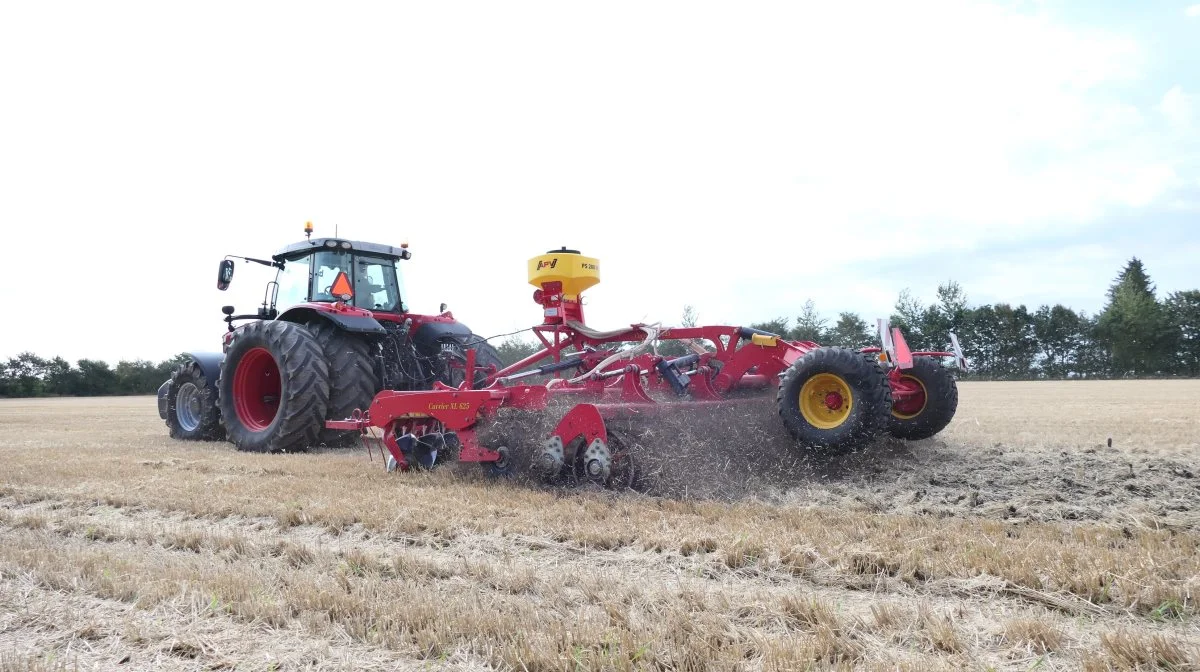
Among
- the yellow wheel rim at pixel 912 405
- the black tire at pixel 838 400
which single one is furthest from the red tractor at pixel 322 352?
the yellow wheel rim at pixel 912 405

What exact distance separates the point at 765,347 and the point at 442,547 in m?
2.97

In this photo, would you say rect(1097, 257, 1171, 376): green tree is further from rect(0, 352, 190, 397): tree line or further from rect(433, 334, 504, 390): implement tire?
rect(0, 352, 190, 397): tree line

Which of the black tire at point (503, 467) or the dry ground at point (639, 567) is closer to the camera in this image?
the dry ground at point (639, 567)

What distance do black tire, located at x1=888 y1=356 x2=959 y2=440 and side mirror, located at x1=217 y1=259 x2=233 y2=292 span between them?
23.1ft

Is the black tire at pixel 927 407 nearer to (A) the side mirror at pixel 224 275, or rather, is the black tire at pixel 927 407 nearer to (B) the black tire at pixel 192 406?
(A) the side mirror at pixel 224 275

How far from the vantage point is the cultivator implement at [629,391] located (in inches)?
198

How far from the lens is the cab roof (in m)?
8.54

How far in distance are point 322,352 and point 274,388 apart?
1.65m

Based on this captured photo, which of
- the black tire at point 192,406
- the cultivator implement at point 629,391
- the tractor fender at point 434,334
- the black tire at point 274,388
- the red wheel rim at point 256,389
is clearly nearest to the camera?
the cultivator implement at point 629,391

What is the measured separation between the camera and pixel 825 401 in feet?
16.9

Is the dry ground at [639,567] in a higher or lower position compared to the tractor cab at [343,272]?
lower

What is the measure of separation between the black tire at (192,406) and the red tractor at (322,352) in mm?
18

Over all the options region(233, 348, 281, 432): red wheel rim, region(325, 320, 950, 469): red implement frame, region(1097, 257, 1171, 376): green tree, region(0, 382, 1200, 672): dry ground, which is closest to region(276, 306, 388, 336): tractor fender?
region(233, 348, 281, 432): red wheel rim

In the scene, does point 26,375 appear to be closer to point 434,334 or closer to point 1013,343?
point 434,334
